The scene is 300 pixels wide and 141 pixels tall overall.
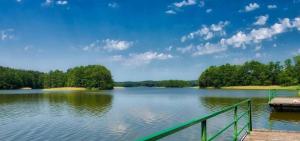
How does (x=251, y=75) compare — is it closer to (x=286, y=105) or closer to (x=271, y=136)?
(x=286, y=105)

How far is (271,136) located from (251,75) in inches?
6182

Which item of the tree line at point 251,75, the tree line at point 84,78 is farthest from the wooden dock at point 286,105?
the tree line at point 84,78

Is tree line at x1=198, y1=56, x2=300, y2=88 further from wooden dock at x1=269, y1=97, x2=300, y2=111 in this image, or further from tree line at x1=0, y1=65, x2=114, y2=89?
wooden dock at x1=269, y1=97, x2=300, y2=111

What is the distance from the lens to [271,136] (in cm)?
1172

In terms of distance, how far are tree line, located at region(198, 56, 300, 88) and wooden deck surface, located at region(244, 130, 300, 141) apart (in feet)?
447

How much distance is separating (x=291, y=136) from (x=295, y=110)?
918 inches

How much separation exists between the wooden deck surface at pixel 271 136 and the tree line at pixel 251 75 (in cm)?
13638

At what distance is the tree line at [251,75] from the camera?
143 meters

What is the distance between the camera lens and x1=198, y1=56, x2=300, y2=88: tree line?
143 meters

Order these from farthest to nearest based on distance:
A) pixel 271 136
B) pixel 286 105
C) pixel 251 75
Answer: pixel 251 75
pixel 286 105
pixel 271 136

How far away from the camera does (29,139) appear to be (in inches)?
863

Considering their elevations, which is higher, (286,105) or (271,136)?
(271,136)

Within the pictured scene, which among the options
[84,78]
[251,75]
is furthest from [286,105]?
[84,78]

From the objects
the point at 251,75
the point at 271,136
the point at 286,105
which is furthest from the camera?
the point at 251,75
